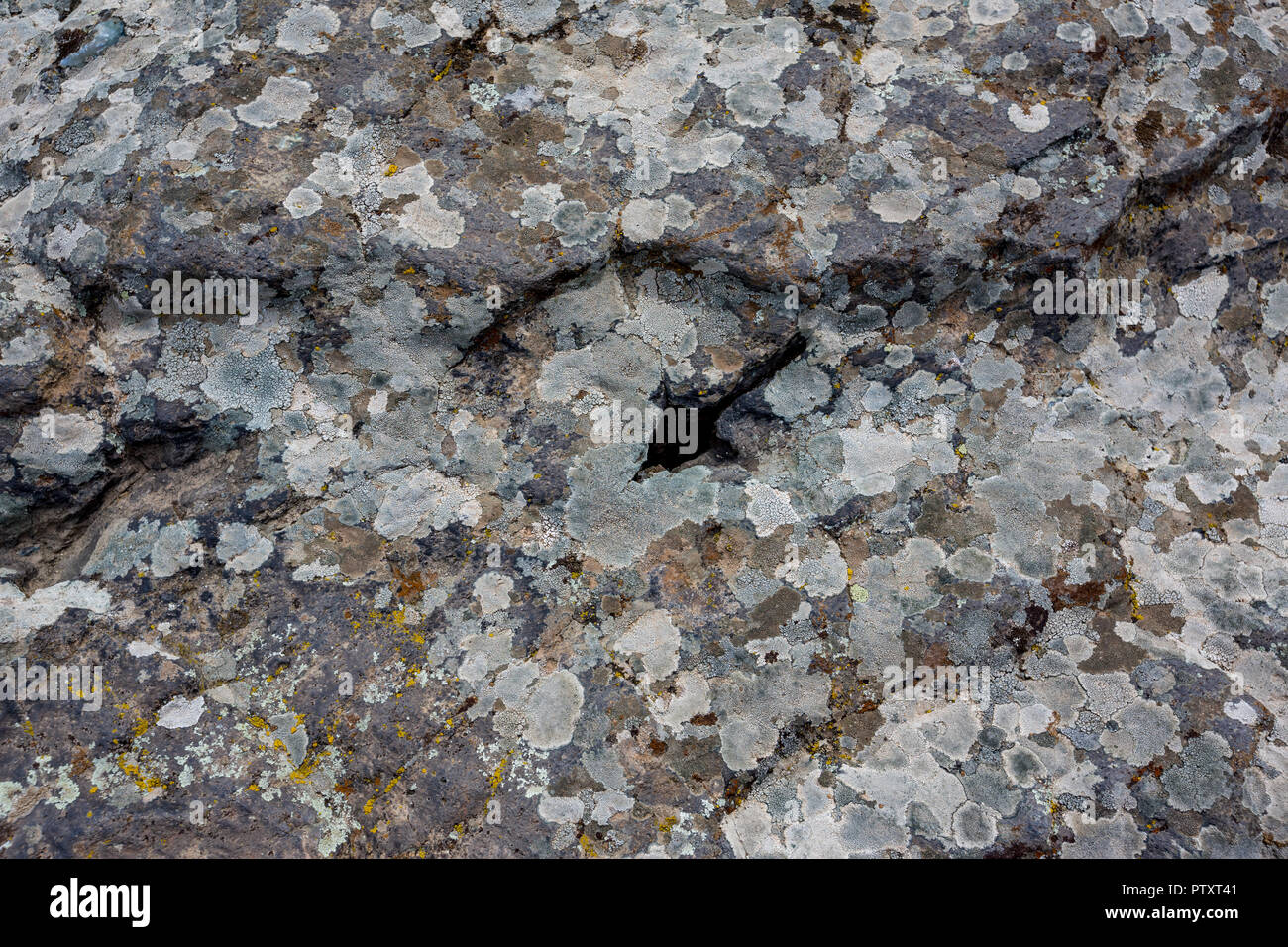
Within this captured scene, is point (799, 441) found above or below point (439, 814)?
above

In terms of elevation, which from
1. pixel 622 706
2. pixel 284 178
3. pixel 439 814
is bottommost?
pixel 439 814

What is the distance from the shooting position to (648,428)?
295 centimetres

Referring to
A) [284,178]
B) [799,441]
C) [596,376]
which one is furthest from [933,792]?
[284,178]

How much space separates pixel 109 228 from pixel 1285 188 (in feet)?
13.6

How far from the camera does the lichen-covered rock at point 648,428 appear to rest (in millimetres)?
2590

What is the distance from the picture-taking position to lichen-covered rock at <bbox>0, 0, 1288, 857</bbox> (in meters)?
2.59

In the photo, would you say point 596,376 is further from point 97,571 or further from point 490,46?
point 97,571

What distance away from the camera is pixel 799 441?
2.97 meters

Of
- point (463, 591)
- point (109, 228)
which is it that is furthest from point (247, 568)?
point (109, 228)

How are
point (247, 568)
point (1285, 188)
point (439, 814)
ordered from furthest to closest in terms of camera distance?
point (1285, 188) → point (247, 568) → point (439, 814)

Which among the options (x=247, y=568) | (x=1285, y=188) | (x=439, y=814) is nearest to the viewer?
(x=439, y=814)

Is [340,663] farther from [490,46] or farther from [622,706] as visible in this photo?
[490,46]

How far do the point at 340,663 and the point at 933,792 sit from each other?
1831mm

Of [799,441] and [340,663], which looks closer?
[340,663]
